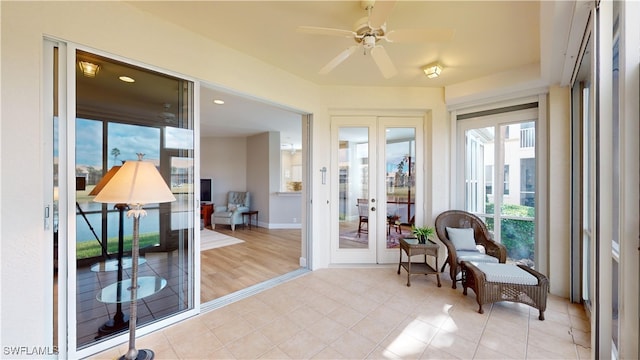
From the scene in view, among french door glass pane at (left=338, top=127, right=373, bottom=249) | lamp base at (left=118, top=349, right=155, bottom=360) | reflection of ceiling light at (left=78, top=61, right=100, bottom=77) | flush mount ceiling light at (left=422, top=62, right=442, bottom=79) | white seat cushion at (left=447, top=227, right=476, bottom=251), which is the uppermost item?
flush mount ceiling light at (left=422, top=62, right=442, bottom=79)

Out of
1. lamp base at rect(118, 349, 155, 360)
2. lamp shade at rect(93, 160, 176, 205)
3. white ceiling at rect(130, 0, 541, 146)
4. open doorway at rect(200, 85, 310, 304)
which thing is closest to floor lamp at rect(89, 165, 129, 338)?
lamp base at rect(118, 349, 155, 360)

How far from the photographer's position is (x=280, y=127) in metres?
6.29

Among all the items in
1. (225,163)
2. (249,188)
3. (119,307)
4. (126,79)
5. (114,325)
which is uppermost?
(126,79)

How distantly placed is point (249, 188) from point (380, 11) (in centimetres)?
658

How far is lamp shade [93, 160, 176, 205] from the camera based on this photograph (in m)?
1.59

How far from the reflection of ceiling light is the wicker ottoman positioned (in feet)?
12.8

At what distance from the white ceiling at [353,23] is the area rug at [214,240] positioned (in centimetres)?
372

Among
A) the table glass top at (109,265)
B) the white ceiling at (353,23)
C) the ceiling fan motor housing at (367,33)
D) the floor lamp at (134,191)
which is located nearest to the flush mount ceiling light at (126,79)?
the white ceiling at (353,23)

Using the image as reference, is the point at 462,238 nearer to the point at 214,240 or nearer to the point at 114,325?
the point at 114,325

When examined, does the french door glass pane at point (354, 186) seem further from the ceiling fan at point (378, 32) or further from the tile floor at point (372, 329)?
the ceiling fan at point (378, 32)

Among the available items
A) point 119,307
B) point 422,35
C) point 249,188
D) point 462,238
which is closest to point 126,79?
point 119,307

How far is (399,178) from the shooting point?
156 inches

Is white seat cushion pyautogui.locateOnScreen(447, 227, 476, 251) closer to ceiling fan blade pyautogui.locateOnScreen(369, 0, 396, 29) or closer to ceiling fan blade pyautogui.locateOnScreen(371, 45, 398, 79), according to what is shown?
ceiling fan blade pyautogui.locateOnScreen(371, 45, 398, 79)

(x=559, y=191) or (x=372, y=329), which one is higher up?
(x=559, y=191)
